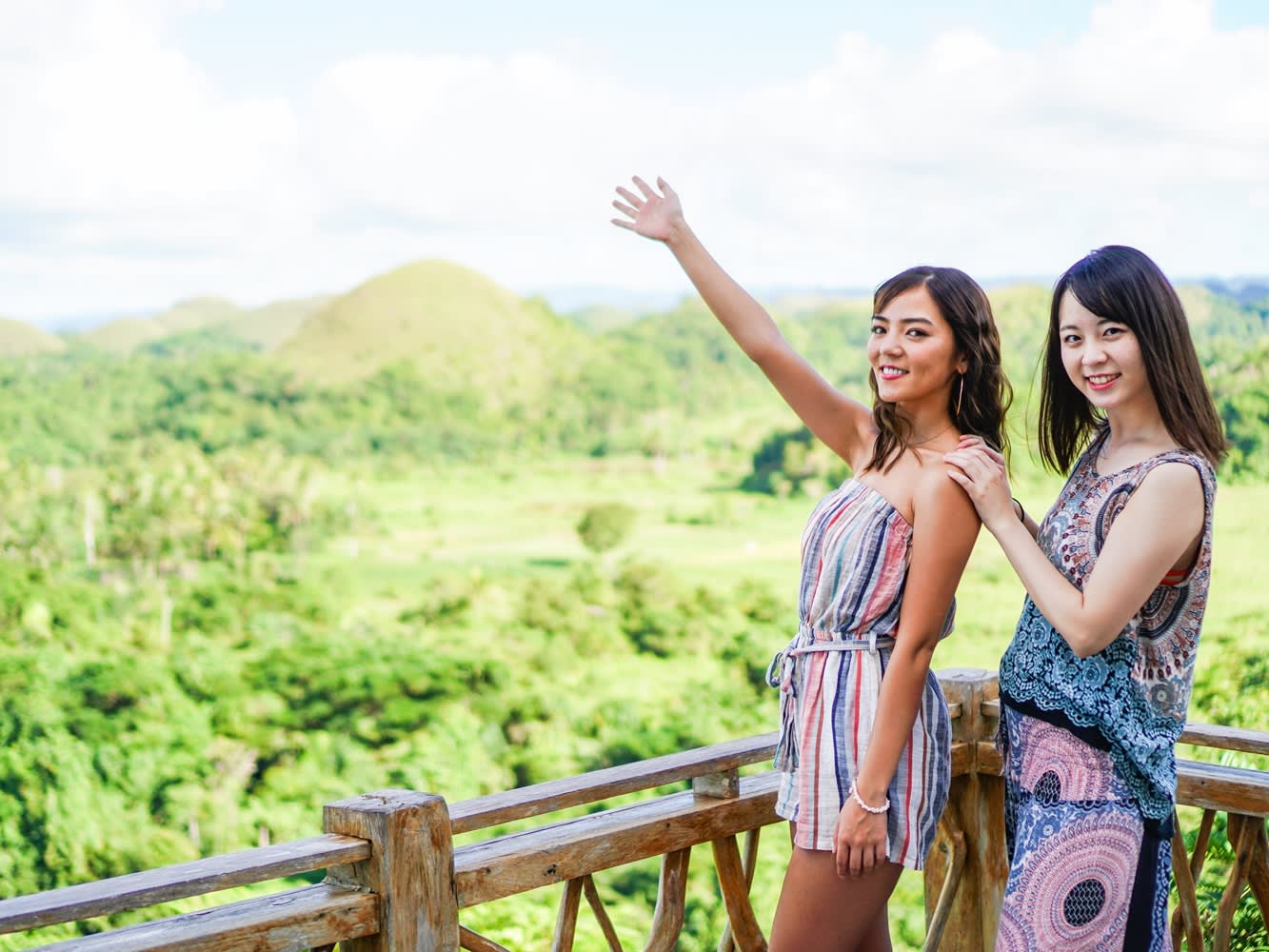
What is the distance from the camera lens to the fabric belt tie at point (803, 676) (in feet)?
4.53

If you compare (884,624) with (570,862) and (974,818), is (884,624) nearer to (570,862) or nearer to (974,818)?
(570,862)

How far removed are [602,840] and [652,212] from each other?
0.74m

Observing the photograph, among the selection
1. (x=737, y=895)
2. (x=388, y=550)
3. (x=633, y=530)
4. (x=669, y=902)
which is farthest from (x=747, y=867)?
(x=633, y=530)

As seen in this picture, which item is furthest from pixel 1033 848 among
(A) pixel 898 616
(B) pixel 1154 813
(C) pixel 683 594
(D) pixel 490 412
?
(D) pixel 490 412

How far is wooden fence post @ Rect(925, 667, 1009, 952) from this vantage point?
2000mm

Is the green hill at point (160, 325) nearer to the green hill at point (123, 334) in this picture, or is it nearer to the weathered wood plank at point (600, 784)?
the green hill at point (123, 334)

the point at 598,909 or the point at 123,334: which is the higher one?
the point at 123,334

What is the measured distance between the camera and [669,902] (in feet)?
5.53

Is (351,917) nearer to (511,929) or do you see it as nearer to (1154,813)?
(1154,813)

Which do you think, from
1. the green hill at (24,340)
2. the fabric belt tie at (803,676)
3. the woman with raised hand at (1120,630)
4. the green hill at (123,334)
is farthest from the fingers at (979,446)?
the green hill at (123,334)

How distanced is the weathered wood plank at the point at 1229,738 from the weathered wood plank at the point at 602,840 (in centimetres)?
54

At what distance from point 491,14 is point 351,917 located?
109 feet

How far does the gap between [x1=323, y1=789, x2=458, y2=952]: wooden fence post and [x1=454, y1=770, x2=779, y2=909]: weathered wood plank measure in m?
0.04

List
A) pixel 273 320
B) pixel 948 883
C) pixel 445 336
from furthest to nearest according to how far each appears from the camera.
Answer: pixel 273 320
pixel 445 336
pixel 948 883
